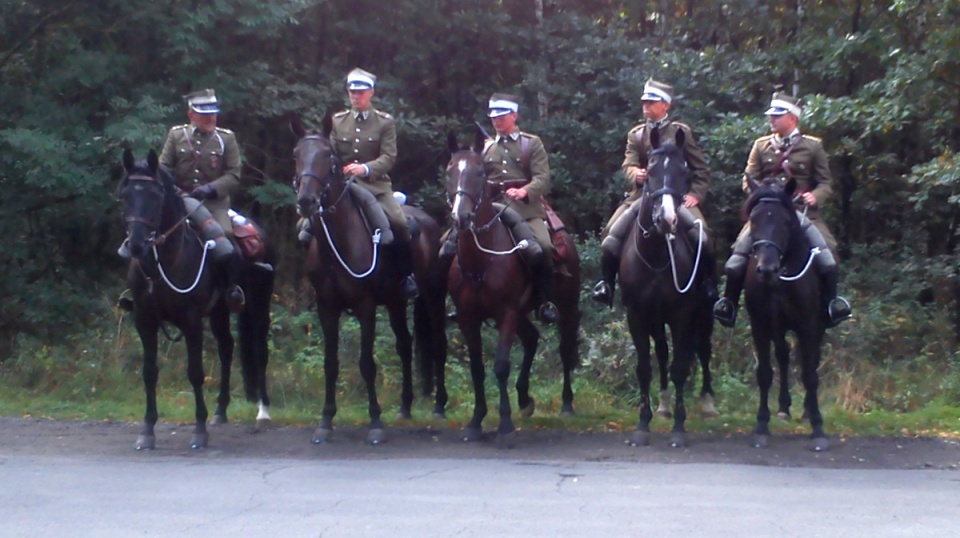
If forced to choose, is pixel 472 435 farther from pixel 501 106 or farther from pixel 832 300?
pixel 832 300

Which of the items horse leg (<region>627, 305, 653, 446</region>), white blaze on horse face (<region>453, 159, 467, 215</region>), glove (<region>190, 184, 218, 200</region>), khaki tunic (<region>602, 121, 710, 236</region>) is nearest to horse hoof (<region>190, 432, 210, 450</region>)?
glove (<region>190, 184, 218, 200</region>)

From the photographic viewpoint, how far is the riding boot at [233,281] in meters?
11.9

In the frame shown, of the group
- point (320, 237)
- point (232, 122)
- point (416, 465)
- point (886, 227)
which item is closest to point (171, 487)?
point (416, 465)

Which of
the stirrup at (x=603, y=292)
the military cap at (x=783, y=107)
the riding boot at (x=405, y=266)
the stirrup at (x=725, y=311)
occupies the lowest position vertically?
the stirrup at (x=725, y=311)

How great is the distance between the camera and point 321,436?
449 inches

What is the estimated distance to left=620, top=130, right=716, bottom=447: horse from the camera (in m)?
11.0

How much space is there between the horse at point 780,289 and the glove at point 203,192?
16.6 feet

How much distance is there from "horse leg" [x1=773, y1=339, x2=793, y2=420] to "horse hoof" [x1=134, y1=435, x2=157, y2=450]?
6039mm

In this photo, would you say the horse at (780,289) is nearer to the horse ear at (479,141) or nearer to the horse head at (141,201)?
the horse ear at (479,141)

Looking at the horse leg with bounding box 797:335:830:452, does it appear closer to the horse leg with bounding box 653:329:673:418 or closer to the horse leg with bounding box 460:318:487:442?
the horse leg with bounding box 653:329:673:418

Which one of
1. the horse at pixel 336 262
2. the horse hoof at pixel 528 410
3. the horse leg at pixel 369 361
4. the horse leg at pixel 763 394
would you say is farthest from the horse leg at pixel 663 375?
the horse leg at pixel 369 361

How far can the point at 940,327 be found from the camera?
1616cm

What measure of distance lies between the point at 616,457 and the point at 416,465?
175cm

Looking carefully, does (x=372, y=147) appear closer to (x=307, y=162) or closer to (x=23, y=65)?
(x=307, y=162)
